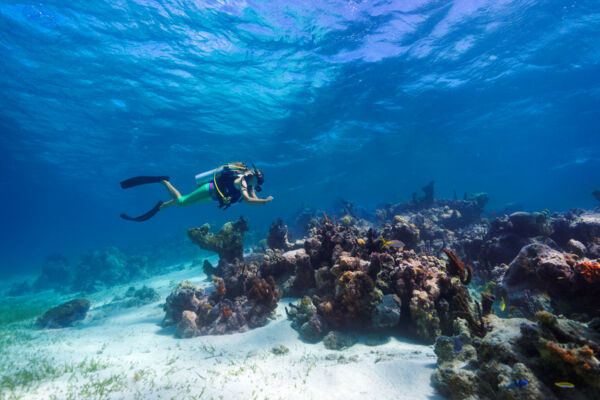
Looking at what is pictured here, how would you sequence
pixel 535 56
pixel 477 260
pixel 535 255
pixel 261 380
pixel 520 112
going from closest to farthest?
pixel 261 380 → pixel 535 255 → pixel 477 260 → pixel 535 56 → pixel 520 112

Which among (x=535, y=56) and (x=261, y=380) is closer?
(x=261, y=380)

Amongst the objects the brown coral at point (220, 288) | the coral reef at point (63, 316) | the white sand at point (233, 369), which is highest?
the brown coral at point (220, 288)

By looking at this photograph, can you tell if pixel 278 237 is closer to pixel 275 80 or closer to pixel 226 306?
pixel 226 306

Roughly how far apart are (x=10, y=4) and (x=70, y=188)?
42.3m

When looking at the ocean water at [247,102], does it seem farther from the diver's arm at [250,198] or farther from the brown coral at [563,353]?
the diver's arm at [250,198]

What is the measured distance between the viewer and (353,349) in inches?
170

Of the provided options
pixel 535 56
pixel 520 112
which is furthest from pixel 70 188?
pixel 520 112

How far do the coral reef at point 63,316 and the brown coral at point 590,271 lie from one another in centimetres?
1349

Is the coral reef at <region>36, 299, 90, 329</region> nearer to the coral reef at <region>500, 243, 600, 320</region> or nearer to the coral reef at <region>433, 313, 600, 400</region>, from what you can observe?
the coral reef at <region>433, 313, 600, 400</region>

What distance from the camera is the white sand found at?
11.0 ft

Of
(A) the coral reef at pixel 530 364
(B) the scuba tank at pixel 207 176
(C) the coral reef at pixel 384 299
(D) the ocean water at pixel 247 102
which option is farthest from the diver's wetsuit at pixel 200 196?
(A) the coral reef at pixel 530 364

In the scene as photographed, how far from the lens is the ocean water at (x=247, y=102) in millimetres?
4285

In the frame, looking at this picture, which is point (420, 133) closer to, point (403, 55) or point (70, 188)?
point (403, 55)

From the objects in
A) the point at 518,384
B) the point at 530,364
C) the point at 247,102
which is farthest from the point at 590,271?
the point at 247,102
